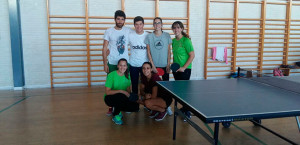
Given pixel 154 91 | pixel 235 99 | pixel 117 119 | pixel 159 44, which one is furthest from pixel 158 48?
pixel 235 99

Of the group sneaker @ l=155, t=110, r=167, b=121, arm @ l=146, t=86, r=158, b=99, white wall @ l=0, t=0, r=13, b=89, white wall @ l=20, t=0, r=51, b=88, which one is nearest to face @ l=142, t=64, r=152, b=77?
arm @ l=146, t=86, r=158, b=99

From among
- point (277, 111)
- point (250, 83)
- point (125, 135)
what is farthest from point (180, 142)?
point (277, 111)

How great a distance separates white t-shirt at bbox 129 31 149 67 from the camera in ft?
11.0

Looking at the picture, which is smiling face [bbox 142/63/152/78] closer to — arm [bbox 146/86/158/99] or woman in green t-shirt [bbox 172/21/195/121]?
arm [bbox 146/86/158/99]

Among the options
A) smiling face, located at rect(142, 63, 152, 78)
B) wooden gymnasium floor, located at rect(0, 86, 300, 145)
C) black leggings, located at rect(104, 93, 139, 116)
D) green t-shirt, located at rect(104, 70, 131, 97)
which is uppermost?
smiling face, located at rect(142, 63, 152, 78)

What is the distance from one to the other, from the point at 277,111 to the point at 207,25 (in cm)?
507

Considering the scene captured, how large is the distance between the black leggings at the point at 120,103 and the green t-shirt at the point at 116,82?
0.14 metres

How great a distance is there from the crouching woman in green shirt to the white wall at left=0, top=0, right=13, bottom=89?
3.63m

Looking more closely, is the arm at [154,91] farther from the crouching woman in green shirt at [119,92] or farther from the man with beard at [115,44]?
the man with beard at [115,44]

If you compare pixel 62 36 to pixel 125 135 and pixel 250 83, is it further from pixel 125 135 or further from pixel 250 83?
pixel 250 83

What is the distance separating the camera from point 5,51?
210 inches

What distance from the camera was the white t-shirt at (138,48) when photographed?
3367mm

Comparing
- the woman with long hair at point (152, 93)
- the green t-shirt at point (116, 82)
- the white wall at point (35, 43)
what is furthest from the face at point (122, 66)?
the white wall at point (35, 43)

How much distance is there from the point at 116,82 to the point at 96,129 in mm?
678
